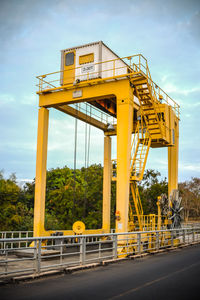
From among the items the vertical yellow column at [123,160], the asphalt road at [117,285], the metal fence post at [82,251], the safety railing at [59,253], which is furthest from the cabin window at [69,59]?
the asphalt road at [117,285]

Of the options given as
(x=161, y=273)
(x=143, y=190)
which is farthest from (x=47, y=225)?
(x=161, y=273)

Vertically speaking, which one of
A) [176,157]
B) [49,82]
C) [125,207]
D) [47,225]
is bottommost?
[47,225]

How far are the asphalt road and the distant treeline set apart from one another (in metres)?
18.2

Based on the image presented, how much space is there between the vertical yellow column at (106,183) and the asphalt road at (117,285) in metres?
13.6

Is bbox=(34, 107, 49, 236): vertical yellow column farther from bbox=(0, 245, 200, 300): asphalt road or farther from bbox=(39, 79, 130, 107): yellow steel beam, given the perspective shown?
bbox=(0, 245, 200, 300): asphalt road

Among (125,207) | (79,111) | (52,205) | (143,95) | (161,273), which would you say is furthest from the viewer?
(52,205)

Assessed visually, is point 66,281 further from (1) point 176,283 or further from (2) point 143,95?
(2) point 143,95

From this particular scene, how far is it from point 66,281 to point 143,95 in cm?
1359

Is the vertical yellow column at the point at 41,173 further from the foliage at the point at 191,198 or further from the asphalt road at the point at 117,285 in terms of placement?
the foliage at the point at 191,198

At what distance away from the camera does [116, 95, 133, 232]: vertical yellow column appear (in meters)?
17.4

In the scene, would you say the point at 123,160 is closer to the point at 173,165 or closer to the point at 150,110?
the point at 150,110

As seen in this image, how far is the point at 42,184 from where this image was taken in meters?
20.1

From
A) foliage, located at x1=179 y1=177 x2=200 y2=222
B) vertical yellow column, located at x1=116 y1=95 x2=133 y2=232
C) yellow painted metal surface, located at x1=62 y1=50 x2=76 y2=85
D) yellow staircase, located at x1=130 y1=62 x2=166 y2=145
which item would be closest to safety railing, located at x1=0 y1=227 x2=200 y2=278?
vertical yellow column, located at x1=116 y1=95 x2=133 y2=232

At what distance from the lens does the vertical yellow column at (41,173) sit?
19.5 m
